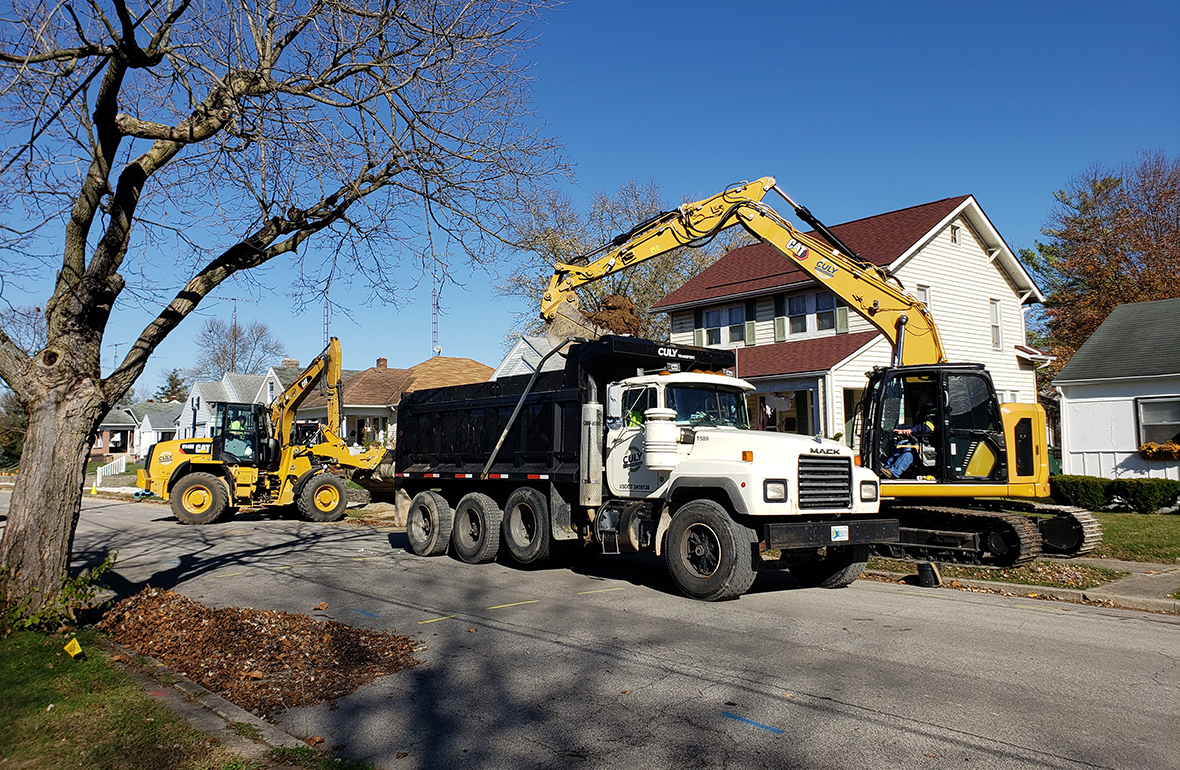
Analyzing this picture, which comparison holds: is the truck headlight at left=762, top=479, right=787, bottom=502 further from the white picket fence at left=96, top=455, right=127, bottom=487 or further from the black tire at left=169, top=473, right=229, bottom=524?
the white picket fence at left=96, top=455, right=127, bottom=487

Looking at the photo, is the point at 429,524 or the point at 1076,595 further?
the point at 429,524

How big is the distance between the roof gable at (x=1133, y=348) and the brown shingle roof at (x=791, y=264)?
19.0ft

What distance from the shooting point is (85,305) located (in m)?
7.55

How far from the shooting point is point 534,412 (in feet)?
41.1

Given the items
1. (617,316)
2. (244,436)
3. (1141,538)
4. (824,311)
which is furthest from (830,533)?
(617,316)

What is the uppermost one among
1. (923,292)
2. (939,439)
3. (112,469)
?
(923,292)

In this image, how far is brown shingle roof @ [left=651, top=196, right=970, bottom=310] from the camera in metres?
26.4

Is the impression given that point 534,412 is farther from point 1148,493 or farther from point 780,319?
point 780,319

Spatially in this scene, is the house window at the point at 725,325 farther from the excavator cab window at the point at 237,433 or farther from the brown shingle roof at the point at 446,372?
the excavator cab window at the point at 237,433

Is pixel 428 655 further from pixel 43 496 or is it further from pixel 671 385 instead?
pixel 671 385

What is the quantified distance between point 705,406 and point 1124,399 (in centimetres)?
1726

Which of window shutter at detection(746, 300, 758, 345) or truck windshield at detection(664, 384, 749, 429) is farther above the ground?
window shutter at detection(746, 300, 758, 345)

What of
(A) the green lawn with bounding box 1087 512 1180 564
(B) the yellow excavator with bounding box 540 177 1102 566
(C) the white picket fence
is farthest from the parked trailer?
(C) the white picket fence

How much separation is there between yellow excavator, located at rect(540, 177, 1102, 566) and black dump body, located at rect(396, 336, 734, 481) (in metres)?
2.29
